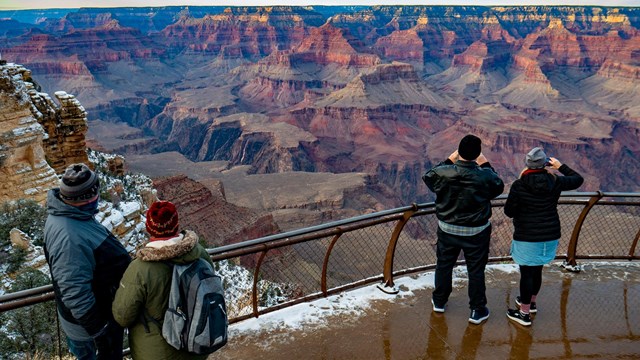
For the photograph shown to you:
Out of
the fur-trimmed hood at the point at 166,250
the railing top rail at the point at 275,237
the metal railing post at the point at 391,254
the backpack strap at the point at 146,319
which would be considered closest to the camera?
the fur-trimmed hood at the point at 166,250

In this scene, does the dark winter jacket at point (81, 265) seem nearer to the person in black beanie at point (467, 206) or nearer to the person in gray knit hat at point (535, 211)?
A: the person in black beanie at point (467, 206)

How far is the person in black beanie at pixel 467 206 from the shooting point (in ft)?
14.6

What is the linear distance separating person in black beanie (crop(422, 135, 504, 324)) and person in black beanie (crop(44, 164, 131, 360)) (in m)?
2.83

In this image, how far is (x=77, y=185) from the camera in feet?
10.3

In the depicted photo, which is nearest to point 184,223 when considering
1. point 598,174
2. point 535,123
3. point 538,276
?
point 538,276

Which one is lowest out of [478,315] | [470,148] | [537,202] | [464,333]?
[464,333]

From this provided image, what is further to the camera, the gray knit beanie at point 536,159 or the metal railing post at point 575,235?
the metal railing post at point 575,235

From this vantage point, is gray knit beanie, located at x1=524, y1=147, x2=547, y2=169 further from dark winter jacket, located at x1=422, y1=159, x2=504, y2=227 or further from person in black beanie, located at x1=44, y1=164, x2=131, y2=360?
person in black beanie, located at x1=44, y1=164, x2=131, y2=360

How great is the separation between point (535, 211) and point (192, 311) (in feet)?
11.1

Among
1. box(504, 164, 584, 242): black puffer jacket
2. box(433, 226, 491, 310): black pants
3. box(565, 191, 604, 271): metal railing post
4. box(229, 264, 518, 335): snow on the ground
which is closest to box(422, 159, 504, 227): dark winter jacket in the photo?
box(433, 226, 491, 310): black pants

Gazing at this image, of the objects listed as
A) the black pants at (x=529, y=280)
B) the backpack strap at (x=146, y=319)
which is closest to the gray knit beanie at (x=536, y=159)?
the black pants at (x=529, y=280)

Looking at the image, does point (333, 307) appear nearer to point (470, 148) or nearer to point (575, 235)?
point (470, 148)

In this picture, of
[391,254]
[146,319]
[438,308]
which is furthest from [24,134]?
[438,308]

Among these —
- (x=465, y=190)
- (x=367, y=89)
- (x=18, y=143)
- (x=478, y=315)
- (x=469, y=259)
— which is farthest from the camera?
(x=367, y=89)
